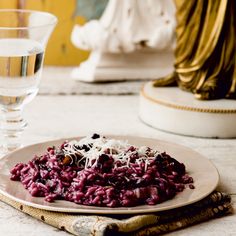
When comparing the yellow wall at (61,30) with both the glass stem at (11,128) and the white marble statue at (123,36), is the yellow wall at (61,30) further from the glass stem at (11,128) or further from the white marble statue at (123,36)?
the glass stem at (11,128)

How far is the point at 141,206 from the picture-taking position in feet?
3.35

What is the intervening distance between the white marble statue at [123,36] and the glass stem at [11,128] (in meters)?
0.54

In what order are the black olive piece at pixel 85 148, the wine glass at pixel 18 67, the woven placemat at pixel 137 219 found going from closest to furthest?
the woven placemat at pixel 137 219 → the black olive piece at pixel 85 148 → the wine glass at pixel 18 67

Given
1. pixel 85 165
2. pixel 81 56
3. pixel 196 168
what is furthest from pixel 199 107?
pixel 81 56

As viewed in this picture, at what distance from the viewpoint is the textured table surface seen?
1033mm

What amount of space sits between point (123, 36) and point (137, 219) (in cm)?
89

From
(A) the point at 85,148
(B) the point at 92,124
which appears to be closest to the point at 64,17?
(B) the point at 92,124

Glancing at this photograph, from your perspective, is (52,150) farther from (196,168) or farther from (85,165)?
(196,168)

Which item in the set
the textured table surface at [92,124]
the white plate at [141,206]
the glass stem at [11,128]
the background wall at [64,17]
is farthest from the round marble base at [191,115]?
the background wall at [64,17]

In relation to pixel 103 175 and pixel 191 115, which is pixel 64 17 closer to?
pixel 191 115

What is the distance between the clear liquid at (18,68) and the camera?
3.99 ft

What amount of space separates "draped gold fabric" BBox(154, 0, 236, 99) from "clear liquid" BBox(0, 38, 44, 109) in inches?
15.1

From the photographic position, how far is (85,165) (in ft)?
3.53

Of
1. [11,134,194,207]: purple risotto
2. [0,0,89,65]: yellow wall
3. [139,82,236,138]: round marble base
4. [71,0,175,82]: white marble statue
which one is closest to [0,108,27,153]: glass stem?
[11,134,194,207]: purple risotto
